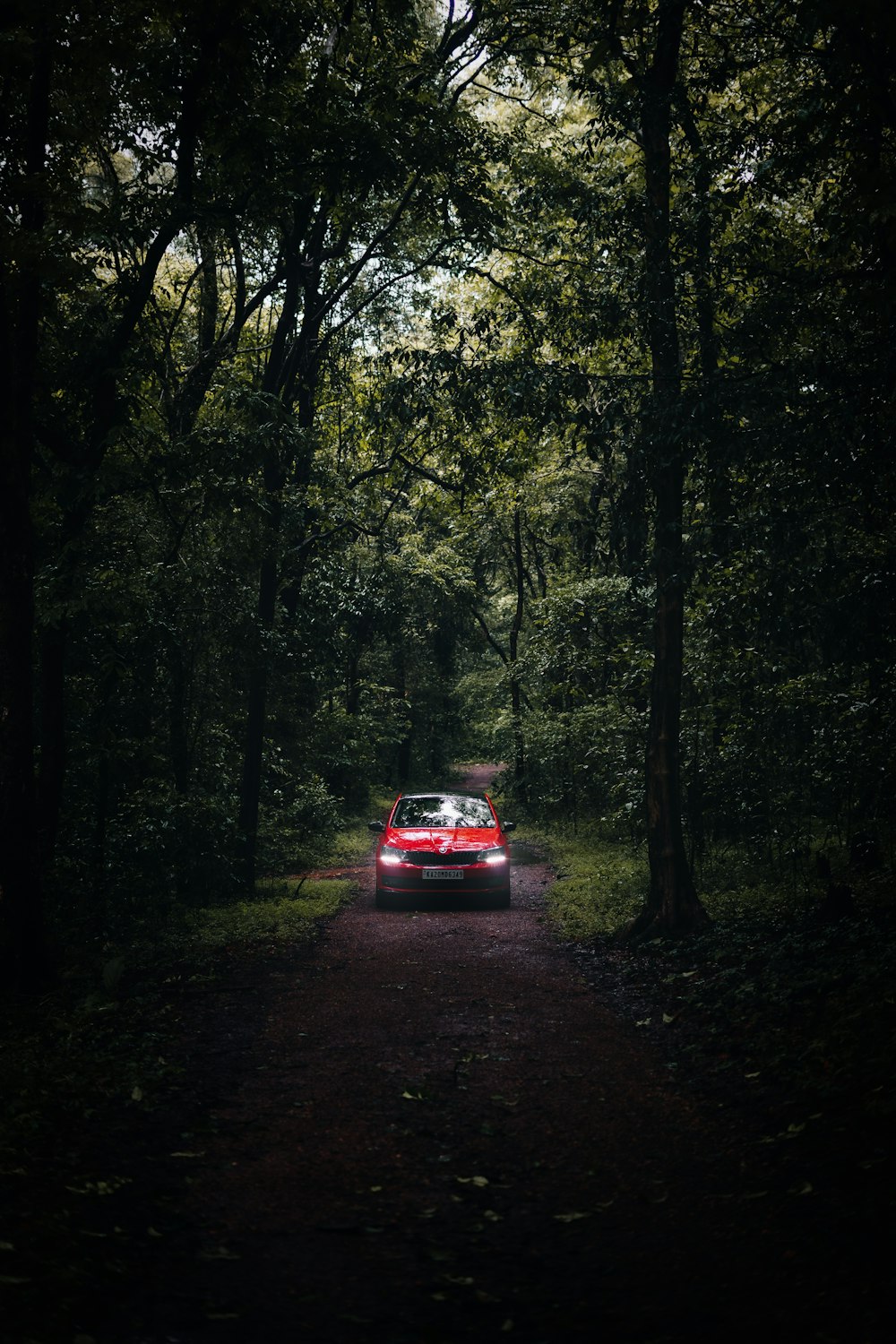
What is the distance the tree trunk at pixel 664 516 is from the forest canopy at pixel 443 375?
0.15 feet

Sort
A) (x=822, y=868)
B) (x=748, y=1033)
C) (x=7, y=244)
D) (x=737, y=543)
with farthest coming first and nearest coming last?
(x=822, y=868) → (x=737, y=543) → (x=7, y=244) → (x=748, y=1033)

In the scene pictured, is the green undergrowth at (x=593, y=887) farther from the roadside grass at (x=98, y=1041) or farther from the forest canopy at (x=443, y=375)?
the roadside grass at (x=98, y=1041)

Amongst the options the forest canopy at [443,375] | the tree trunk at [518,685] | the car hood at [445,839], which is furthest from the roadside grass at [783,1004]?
the tree trunk at [518,685]

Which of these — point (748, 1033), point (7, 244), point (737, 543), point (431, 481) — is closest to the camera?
point (748, 1033)

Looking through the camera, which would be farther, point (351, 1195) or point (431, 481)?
point (431, 481)

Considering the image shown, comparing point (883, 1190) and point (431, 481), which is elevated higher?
point (431, 481)

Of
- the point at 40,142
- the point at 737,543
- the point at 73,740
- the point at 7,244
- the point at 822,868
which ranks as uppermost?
the point at 40,142

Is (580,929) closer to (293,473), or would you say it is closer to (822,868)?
(822,868)

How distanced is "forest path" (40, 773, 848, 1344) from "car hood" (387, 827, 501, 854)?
16.7 ft

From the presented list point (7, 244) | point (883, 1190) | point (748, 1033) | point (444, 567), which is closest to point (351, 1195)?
point (883, 1190)

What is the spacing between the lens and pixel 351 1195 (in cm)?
443

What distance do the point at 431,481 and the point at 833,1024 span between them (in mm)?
13327

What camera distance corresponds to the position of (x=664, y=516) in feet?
33.2

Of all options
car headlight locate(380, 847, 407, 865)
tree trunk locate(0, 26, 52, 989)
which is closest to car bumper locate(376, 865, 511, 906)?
car headlight locate(380, 847, 407, 865)
